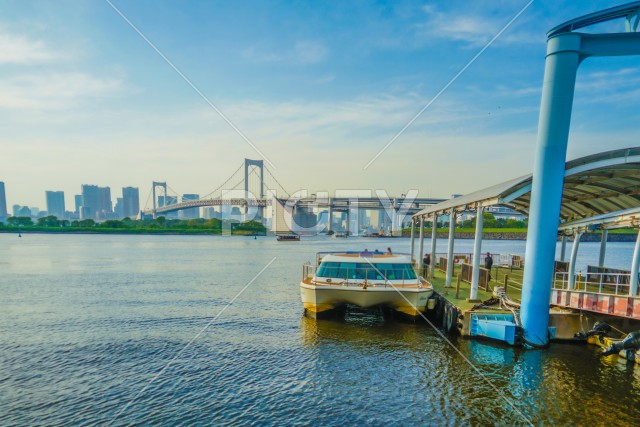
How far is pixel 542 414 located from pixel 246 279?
27592 mm

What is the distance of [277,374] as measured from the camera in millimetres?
12109

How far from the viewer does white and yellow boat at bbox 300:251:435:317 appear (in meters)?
16.5

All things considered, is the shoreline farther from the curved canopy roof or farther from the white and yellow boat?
the white and yellow boat

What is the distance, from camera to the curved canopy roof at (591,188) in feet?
41.4

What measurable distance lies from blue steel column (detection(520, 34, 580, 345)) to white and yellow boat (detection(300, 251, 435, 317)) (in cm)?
487

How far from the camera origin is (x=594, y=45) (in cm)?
1249

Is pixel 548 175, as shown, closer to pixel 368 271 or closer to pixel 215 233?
pixel 368 271

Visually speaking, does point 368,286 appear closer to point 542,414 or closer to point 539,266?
point 539,266

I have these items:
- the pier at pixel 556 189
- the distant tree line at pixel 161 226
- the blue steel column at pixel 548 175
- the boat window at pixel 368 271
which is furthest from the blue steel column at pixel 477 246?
the distant tree line at pixel 161 226

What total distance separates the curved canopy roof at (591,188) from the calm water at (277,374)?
6043mm

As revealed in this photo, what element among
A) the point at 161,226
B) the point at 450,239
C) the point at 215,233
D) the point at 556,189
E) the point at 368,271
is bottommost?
the point at 215,233

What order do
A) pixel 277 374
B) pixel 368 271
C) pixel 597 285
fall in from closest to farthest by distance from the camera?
pixel 277 374 < pixel 368 271 < pixel 597 285

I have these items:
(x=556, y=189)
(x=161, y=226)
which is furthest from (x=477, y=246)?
(x=161, y=226)

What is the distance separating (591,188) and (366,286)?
11.3 meters
